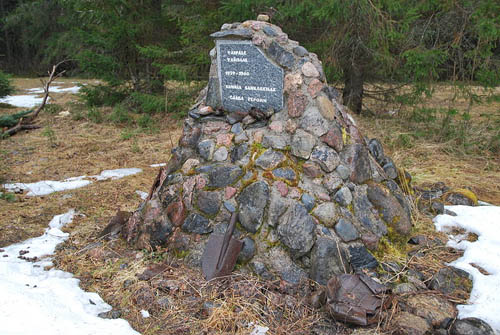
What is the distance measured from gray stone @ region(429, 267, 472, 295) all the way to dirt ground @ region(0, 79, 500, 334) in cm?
22

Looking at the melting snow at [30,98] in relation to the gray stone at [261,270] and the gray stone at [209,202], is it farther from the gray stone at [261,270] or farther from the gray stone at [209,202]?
the gray stone at [261,270]

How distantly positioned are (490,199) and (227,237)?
3.59 meters

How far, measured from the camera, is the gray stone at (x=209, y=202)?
3.60 m

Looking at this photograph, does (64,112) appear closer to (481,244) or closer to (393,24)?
(393,24)

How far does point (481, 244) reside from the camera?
3.63m

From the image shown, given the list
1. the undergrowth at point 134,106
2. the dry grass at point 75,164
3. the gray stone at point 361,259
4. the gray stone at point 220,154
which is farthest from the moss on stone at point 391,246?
the undergrowth at point 134,106

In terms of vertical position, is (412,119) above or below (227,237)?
below

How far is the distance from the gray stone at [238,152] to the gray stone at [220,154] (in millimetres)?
75

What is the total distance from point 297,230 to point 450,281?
50.0 inches

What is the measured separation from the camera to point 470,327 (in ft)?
8.83

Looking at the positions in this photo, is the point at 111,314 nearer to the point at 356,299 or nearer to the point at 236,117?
the point at 356,299

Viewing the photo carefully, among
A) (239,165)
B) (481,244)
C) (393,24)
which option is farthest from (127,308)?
(393,24)

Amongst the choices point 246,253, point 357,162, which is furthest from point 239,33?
point 246,253

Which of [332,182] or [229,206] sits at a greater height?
[332,182]
